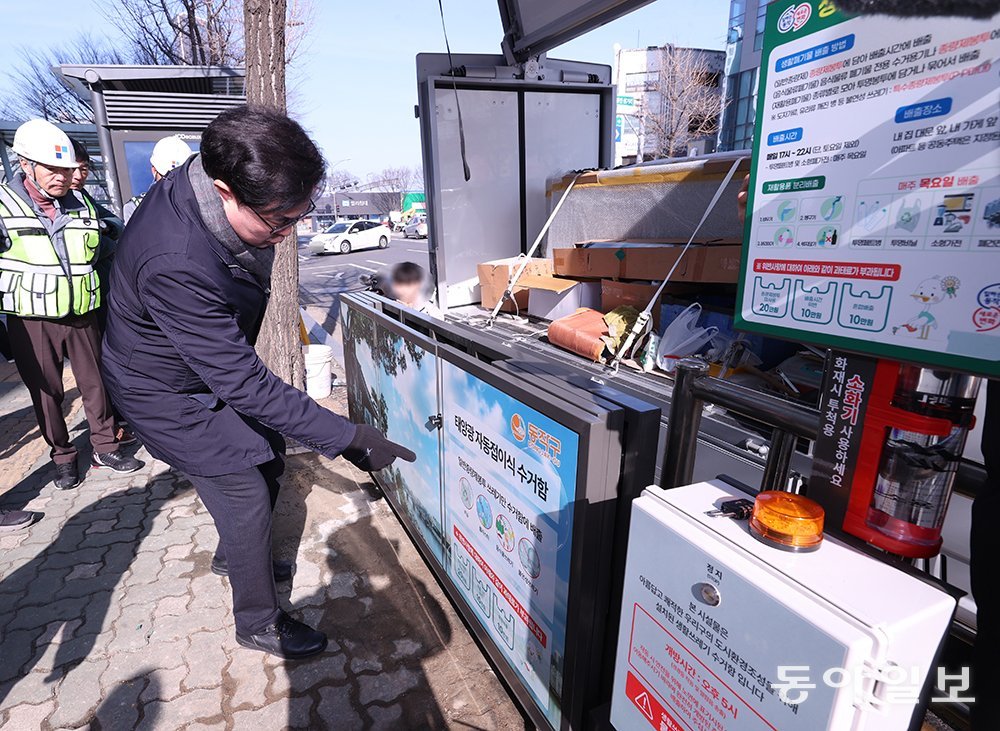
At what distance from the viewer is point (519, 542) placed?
5.65ft

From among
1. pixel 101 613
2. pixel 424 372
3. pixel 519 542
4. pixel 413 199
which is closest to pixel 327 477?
pixel 101 613

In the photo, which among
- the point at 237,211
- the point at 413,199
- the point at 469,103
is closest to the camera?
the point at 237,211

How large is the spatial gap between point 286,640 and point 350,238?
24.5 meters

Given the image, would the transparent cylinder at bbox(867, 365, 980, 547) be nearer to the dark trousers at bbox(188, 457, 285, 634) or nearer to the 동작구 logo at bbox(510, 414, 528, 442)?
the 동작구 logo at bbox(510, 414, 528, 442)

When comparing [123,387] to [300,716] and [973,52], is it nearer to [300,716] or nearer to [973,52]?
[300,716]

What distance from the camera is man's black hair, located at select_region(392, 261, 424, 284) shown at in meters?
3.39

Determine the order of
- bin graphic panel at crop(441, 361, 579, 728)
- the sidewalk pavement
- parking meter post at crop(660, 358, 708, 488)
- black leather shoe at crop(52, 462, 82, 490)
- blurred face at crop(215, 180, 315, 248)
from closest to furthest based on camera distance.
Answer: parking meter post at crop(660, 358, 708, 488)
bin graphic panel at crop(441, 361, 579, 728)
blurred face at crop(215, 180, 315, 248)
the sidewalk pavement
black leather shoe at crop(52, 462, 82, 490)

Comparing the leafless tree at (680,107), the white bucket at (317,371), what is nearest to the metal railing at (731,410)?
the white bucket at (317,371)

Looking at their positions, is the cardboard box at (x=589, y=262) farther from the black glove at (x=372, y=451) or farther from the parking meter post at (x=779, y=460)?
the parking meter post at (x=779, y=460)

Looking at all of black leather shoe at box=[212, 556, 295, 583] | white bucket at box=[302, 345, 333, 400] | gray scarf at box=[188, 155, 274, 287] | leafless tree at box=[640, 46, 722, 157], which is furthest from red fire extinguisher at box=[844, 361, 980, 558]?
leafless tree at box=[640, 46, 722, 157]

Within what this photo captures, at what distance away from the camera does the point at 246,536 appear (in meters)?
2.13

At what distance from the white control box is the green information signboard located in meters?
0.37

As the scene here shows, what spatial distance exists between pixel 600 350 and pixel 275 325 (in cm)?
286

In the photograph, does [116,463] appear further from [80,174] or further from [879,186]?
[879,186]
